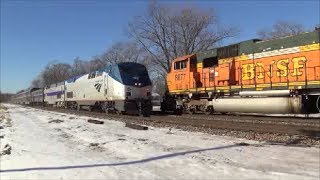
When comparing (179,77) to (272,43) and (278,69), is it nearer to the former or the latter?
(272,43)

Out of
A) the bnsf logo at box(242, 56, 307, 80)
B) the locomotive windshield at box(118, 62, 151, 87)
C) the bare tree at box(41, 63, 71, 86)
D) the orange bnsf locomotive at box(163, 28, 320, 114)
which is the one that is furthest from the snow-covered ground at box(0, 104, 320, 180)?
the bare tree at box(41, 63, 71, 86)

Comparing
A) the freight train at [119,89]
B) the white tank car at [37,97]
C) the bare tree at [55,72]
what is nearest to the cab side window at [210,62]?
the freight train at [119,89]

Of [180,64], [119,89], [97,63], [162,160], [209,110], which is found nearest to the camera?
[162,160]

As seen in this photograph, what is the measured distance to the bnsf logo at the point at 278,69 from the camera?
1682cm

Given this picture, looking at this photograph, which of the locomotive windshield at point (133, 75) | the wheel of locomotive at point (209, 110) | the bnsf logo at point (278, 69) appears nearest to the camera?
the bnsf logo at point (278, 69)

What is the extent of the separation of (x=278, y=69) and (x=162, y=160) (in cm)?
1139

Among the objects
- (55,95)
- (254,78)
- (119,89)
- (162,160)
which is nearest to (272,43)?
(254,78)

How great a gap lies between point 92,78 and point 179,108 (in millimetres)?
7987

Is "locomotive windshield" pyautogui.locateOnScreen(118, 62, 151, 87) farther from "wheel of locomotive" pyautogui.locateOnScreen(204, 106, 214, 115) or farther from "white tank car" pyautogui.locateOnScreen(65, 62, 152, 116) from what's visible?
"wheel of locomotive" pyautogui.locateOnScreen(204, 106, 214, 115)

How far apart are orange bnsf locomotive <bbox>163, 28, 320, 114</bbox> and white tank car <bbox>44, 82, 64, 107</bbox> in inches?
799

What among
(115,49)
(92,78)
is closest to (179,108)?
(92,78)

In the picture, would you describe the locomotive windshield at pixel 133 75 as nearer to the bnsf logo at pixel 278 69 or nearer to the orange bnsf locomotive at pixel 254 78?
the orange bnsf locomotive at pixel 254 78

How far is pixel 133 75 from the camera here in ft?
79.3

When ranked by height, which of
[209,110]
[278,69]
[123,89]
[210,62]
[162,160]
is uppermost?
[210,62]
